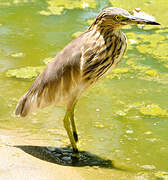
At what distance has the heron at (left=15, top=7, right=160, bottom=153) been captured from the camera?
346 cm

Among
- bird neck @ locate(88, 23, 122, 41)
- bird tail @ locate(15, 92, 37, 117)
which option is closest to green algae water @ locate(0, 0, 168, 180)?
bird tail @ locate(15, 92, 37, 117)

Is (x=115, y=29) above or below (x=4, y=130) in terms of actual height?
above

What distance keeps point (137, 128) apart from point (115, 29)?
1.24 meters

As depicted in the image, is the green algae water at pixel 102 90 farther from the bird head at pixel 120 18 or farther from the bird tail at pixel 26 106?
the bird head at pixel 120 18

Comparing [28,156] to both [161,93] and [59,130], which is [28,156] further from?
[161,93]

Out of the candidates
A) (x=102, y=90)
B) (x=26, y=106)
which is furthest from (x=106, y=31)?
(x=102, y=90)

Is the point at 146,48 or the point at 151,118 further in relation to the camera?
the point at 146,48

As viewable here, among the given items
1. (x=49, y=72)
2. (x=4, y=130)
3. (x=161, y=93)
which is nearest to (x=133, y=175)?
(x=49, y=72)

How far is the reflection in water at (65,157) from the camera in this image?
3650 millimetres

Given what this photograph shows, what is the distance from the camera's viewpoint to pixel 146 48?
619 centimetres

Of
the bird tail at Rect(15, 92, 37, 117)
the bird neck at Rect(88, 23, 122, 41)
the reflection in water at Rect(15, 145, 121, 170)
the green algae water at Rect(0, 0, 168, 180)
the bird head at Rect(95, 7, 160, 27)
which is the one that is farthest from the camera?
the green algae water at Rect(0, 0, 168, 180)

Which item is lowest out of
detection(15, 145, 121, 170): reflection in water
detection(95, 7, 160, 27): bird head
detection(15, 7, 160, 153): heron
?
detection(15, 145, 121, 170): reflection in water

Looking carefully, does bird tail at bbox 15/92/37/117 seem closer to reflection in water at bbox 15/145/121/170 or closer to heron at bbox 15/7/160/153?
heron at bbox 15/7/160/153

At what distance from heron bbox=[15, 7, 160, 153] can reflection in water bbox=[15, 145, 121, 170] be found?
0.19m
